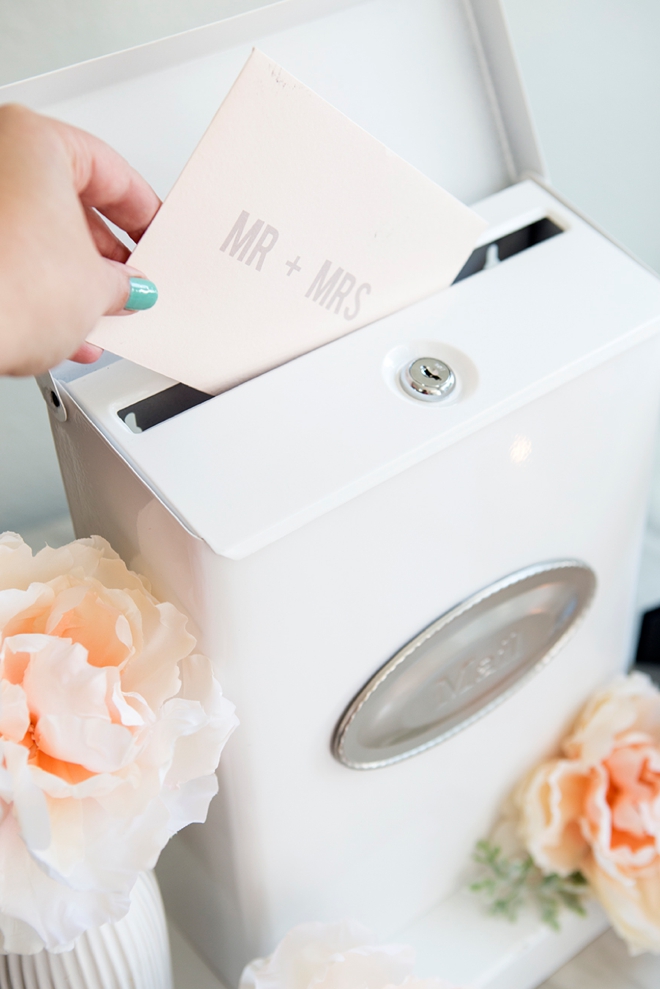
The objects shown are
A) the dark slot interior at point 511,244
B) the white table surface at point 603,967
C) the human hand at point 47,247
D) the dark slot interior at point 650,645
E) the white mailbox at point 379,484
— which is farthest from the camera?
the dark slot interior at point 650,645

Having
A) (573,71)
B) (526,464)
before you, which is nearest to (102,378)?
(526,464)

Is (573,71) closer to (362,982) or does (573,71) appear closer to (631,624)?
(631,624)

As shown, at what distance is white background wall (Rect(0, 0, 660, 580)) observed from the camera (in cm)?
55

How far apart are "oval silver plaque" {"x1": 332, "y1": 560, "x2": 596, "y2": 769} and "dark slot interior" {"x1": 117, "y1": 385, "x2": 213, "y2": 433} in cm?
19

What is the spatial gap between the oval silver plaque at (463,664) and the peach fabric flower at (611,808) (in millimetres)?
115

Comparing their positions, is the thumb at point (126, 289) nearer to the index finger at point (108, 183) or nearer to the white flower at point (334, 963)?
the index finger at point (108, 183)

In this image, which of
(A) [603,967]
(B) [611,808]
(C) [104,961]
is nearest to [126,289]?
(C) [104,961]

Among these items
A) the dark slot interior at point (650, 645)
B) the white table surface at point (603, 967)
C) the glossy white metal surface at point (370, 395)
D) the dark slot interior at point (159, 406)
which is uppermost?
the glossy white metal surface at point (370, 395)

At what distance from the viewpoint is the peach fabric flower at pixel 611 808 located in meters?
0.67

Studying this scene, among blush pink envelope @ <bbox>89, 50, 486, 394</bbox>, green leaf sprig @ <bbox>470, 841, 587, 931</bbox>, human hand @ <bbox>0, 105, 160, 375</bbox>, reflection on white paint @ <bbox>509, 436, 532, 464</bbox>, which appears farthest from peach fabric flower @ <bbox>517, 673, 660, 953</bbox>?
human hand @ <bbox>0, 105, 160, 375</bbox>

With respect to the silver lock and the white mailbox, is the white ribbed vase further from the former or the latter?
the silver lock

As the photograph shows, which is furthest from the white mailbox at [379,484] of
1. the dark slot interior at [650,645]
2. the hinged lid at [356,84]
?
the dark slot interior at [650,645]

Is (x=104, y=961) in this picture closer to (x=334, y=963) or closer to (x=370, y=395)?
(x=334, y=963)

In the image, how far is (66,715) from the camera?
1.31ft
